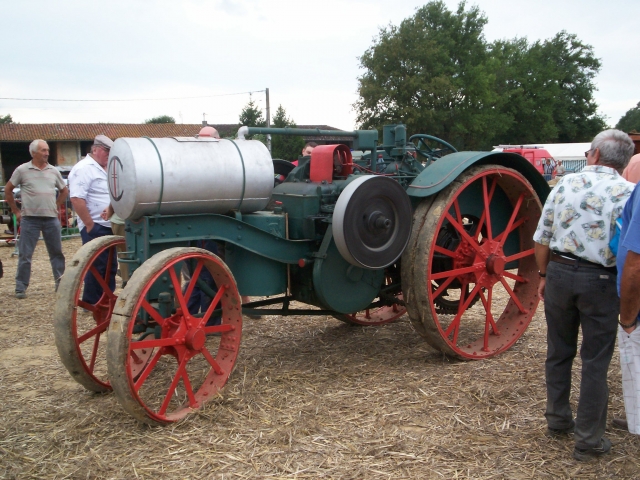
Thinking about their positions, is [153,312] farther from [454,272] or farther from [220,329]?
[454,272]

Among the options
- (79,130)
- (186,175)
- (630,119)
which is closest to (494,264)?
(186,175)

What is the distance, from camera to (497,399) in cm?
365

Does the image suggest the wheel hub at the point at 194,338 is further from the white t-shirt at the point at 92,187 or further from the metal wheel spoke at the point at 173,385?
the white t-shirt at the point at 92,187

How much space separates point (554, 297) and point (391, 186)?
1.21 metres

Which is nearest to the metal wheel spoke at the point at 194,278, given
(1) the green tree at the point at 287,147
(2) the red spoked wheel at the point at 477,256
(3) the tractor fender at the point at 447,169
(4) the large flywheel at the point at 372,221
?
(4) the large flywheel at the point at 372,221

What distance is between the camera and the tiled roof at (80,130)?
37.9 m

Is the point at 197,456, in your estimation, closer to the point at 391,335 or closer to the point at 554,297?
the point at 554,297

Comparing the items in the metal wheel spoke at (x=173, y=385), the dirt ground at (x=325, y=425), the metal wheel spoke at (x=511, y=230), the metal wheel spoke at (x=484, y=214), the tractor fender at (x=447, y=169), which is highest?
the tractor fender at (x=447, y=169)

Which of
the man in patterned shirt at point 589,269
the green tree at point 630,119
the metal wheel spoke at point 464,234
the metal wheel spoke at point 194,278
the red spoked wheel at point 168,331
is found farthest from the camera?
the green tree at point 630,119

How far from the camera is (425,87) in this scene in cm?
4122

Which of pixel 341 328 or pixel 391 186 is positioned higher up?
pixel 391 186

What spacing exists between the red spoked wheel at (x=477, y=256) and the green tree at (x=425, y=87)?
36.8 m

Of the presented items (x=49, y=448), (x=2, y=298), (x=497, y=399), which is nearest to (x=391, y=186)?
(x=497, y=399)

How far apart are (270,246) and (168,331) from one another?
33.2 inches
